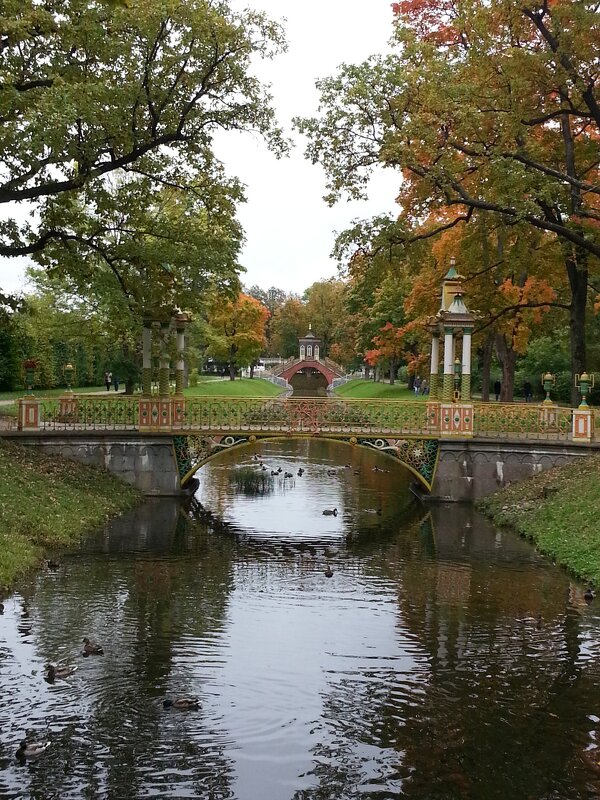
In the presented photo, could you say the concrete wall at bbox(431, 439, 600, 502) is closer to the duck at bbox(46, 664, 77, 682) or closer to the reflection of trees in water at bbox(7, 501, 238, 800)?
the reflection of trees in water at bbox(7, 501, 238, 800)

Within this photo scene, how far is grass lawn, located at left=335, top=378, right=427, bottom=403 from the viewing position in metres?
54.3

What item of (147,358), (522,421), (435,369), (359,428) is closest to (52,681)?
(359,428)

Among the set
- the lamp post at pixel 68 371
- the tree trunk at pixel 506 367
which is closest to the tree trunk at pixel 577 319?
the tree trunk at pixel 506 367

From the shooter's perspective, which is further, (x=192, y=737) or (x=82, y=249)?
(x=82, y=249)

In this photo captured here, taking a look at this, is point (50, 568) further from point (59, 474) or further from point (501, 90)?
point (501, 90)

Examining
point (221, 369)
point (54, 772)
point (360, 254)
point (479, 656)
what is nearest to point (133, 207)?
point (360, 254)

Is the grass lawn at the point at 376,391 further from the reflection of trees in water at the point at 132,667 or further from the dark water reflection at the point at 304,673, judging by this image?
the reflection of trees in water at the point at 132,667

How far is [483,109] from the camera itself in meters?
20.7

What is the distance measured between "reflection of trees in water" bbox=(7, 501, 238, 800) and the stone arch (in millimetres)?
5447

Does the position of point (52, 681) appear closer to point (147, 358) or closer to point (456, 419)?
point (147, 358)

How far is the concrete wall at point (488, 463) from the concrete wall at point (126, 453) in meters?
7.60

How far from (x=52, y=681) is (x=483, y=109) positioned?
16.7 meters

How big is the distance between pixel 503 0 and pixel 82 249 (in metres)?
11.6

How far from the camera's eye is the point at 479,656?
1140 centimetres
